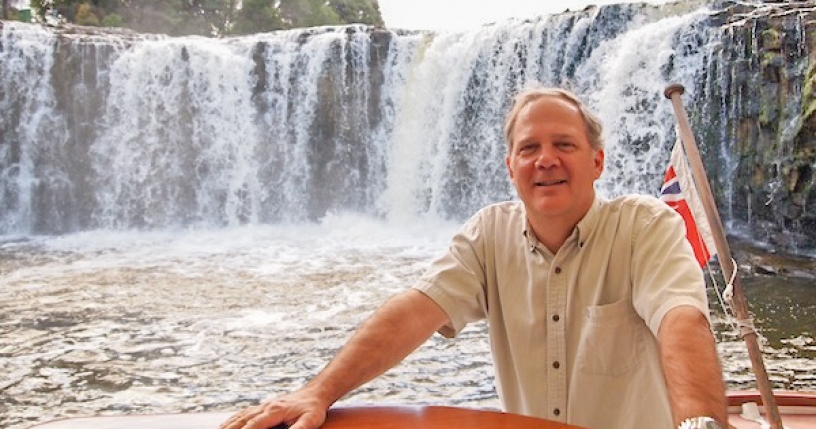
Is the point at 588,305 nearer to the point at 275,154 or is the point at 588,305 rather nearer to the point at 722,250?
the point at 722,250

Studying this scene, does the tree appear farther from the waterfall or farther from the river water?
the river water

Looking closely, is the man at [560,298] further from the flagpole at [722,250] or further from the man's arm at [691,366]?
the flagpole at [722,250]

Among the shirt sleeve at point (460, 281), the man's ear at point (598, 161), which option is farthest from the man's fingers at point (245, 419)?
the man's ear at point (598, 161)

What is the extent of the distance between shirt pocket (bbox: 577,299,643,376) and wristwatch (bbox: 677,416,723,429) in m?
0.30

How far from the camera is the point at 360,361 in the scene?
177 cm

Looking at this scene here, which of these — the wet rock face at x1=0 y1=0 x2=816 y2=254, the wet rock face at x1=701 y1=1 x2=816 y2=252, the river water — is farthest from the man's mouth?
the wet rock face at x1=0 y1=0 x2=816 y2=254

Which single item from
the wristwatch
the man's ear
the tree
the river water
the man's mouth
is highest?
the tree

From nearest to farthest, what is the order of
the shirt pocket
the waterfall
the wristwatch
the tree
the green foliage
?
the wristwatch
the shirt pocket
the waterfall
the green foliage
the tree

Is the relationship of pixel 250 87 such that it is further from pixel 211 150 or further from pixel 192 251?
pixel 192 251

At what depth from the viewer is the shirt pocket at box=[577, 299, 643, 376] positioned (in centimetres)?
175

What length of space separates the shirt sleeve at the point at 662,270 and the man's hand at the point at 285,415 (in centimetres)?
74

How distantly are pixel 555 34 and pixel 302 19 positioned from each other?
1845 cm

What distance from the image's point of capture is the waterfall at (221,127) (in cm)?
1634

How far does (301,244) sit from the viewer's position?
527 inches
